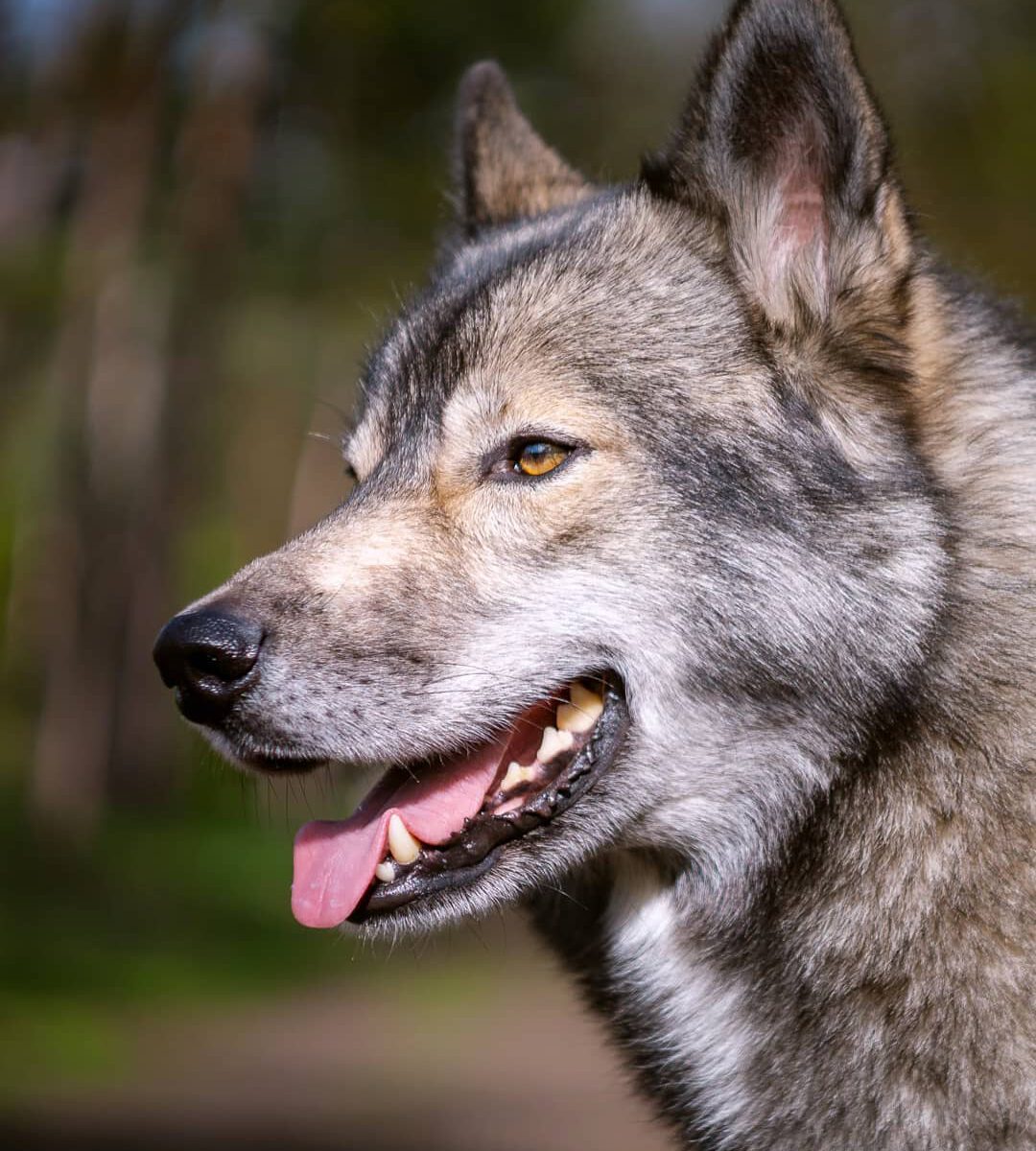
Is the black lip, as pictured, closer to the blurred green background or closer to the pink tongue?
the pink tongue

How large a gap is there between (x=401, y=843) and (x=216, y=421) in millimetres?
12727

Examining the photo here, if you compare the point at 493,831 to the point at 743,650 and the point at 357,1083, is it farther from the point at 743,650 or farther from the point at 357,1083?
the point at 357,1083

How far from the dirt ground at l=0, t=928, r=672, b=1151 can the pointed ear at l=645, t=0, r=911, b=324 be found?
12.0 ft

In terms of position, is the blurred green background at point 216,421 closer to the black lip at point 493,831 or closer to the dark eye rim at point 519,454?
the black lip at point 493,831

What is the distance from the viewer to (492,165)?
377 cm

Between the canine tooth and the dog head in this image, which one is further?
the canine tooth

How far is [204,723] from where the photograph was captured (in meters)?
2.57

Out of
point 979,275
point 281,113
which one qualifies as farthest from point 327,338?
point 979,275

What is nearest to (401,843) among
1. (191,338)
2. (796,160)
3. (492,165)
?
(796,160)

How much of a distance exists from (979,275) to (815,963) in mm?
1642

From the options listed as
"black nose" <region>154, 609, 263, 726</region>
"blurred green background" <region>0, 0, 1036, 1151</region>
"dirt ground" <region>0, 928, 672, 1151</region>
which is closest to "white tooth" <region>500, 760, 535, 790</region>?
"black nose" <region>154, 609, 263, 726</region>

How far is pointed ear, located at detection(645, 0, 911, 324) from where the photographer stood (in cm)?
247

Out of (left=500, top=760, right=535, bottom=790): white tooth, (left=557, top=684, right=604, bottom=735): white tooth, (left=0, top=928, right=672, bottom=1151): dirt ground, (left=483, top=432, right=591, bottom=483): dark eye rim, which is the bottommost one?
(left=0, top=928, right=672, bottom=1151): dirt ground

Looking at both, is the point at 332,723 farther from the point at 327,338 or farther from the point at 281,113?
the point at 327,338
